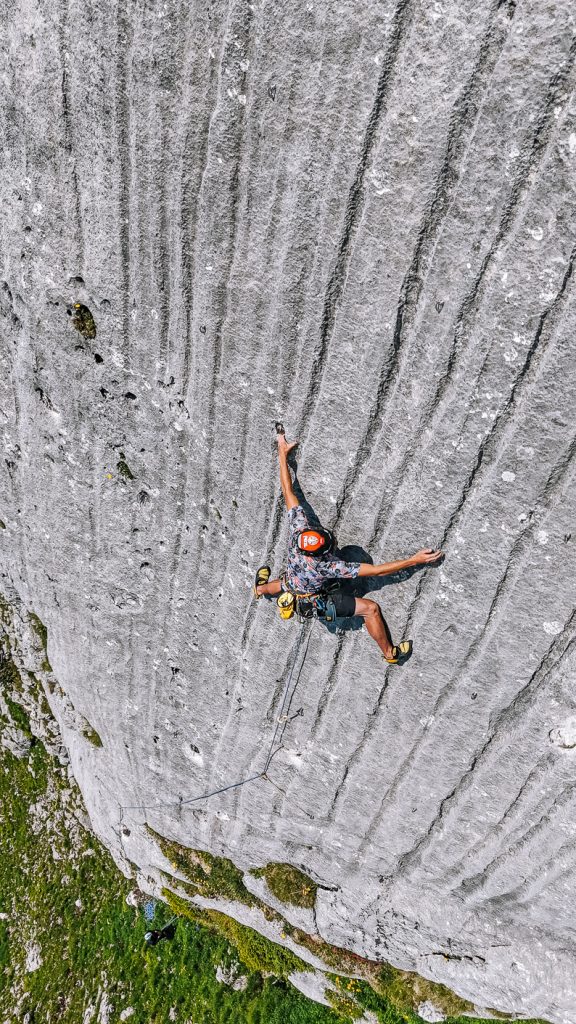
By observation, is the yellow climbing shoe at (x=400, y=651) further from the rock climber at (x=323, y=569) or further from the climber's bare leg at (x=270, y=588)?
the climber's bare leg at (x=270, y=588)

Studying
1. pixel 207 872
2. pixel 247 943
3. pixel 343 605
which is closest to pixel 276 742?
pixel 343 605

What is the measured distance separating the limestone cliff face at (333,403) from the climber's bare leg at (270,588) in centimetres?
24

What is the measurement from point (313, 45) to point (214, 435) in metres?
2.67

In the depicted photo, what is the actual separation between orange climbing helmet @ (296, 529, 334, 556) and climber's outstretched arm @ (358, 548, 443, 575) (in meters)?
0.34

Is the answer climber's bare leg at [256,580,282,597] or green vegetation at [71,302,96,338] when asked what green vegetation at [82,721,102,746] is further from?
green vegetation at [71,302,96,338]

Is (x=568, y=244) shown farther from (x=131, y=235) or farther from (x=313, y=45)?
(x=131, y=235)

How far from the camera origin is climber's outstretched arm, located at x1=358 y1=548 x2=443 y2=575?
13.8ft

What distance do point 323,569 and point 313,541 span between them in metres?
0.31

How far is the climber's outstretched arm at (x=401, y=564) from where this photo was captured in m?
4.21

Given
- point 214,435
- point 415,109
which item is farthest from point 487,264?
point 214,435

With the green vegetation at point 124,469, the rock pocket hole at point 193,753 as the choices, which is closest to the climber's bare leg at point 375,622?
the green vegetation at point 124,469

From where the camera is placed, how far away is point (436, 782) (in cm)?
518

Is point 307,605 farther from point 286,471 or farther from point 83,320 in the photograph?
point 83,320

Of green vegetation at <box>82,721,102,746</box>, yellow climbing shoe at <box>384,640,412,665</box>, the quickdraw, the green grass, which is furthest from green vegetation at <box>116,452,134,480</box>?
the green grass
